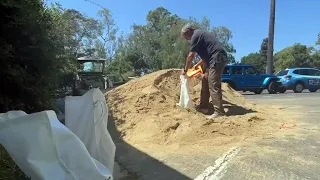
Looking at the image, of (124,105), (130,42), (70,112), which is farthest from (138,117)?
(130,42)

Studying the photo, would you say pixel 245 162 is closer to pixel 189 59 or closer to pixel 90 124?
pixel 90 124

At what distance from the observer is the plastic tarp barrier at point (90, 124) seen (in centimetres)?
377

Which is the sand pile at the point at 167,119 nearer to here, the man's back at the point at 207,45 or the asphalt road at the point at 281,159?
the asphalt road at the point at 281,159

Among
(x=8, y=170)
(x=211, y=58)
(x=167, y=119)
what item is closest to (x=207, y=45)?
(x=211, y=58)

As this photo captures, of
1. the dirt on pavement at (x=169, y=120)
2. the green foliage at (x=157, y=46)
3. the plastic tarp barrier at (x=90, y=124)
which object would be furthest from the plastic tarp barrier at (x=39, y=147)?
the green foliage at (x=157, y=46)

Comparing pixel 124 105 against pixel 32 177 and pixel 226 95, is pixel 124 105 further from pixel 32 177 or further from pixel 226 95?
pixel 32 177

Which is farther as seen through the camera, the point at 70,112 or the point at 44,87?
the point at 44,87

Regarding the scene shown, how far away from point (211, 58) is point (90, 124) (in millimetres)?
4505

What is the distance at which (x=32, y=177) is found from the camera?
8.61 feet

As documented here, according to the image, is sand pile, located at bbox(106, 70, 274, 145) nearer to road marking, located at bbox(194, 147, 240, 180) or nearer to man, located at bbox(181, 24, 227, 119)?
man, located at bbox(181, 24, 227, 119)

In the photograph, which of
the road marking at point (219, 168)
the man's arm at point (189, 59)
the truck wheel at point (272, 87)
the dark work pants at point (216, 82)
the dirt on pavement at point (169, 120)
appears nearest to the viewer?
the road marking at point (219, 168)

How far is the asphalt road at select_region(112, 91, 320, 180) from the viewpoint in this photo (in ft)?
15.2

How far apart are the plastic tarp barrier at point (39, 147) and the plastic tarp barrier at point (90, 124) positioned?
105cm

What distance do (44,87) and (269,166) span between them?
9.60ft
